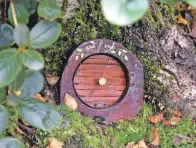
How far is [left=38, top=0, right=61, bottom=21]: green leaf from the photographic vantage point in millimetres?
872

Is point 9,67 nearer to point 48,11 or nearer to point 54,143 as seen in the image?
point 48,11

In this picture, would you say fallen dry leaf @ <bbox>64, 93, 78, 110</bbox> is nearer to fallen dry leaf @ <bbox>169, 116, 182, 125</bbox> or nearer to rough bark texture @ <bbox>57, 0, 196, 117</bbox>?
rough bark texture @ <bbox>57, 0, 196, 117</bbox>

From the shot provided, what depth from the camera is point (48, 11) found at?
34.6 inches

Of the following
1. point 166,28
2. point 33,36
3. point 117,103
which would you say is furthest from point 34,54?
point 166,28

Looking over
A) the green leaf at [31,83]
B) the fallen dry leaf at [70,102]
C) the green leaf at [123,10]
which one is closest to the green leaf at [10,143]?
the green leaf at [31,83]

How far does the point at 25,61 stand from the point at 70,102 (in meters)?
0.90

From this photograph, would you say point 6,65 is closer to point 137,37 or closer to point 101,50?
point 101,50

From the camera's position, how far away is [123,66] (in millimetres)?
1777

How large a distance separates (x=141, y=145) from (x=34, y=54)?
1.07 meters

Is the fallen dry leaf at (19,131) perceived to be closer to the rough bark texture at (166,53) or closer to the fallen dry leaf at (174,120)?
the rough bark texture at (166,53)

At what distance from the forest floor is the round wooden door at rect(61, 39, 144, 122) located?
0.14ft

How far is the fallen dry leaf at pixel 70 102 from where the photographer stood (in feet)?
5.60

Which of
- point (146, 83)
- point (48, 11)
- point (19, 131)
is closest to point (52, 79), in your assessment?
point (19, 131)

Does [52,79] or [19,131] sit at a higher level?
[52,79]
